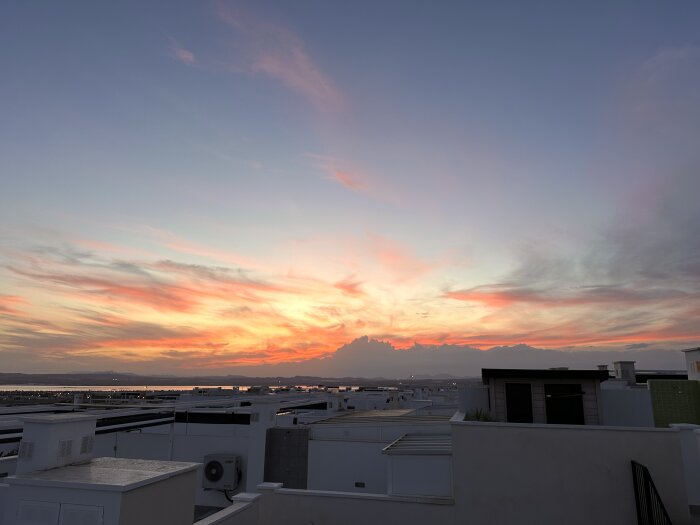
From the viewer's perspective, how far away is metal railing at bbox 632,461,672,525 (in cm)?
996

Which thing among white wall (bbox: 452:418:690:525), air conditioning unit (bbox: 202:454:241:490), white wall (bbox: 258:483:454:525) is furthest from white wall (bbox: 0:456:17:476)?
white wall (bbox: 452:418:690:525)

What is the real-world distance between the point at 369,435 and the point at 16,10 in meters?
24.2

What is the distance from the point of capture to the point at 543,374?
588 inches

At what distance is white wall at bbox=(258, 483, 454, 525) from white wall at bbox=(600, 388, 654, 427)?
23.6 feet

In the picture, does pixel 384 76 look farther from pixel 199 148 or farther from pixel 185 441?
pixel 185 441

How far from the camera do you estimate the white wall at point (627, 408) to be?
51.3 ft

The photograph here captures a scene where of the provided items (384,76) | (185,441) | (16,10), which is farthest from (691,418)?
(16,10)

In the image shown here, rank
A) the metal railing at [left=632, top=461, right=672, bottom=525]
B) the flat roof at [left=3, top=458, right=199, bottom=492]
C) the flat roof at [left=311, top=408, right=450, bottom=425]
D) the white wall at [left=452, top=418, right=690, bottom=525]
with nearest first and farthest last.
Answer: the flat roof at [left=3, top=458, right=199, bottom=492], the metal railing at [left=632, top=461, right=672, bottom=525], the white wall at [left=452, top=418, right=690, bottom=525], the flat roof at [left=311, top=408, right=450, bottom=425]

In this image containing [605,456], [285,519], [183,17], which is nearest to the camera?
[605,456]

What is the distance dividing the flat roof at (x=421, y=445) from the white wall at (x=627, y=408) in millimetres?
5843

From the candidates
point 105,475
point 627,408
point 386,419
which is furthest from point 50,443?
point 386,419

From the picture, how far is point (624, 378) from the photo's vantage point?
29297 millimetres

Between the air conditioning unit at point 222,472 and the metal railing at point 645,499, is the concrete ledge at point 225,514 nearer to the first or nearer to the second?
the metal railing at point 645,499

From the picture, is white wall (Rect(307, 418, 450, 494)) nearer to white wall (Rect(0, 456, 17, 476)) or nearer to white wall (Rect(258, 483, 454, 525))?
white wall (Rect(258, 483, 454, 525))
